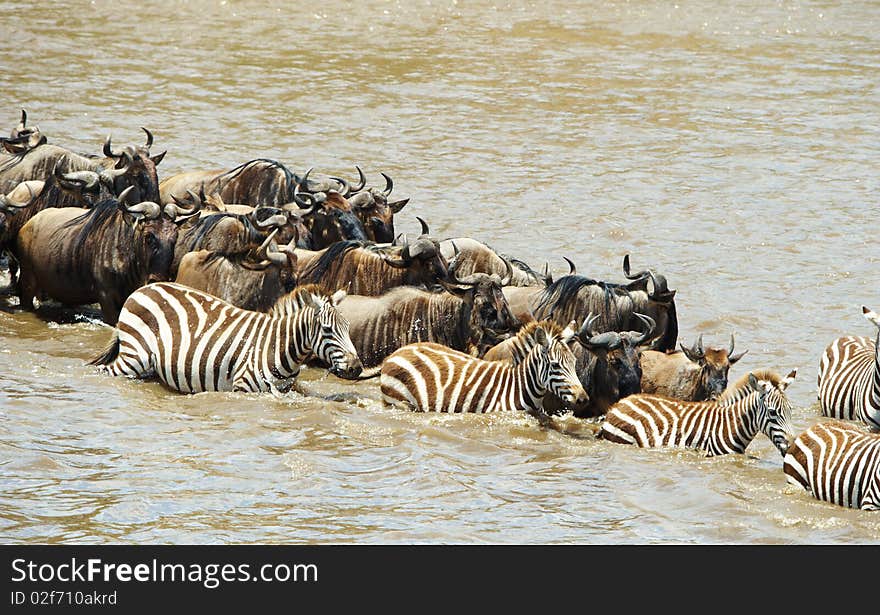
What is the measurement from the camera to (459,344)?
37.0 feet

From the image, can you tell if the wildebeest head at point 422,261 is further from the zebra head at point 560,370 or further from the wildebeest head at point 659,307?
the zebra head at point 560,370

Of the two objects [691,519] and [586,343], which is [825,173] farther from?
[691,519]

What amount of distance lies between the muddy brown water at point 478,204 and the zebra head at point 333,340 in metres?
0.32

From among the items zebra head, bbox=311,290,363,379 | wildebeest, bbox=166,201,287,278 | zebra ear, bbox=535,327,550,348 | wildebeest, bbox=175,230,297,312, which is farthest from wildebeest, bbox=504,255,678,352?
wildebeest, bbox=166,201,287,278

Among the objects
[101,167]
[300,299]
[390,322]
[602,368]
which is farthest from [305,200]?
[602,368]

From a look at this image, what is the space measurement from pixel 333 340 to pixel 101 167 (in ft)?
17.9

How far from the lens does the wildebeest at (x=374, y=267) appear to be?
1170 centimetres

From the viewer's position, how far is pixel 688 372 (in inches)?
414

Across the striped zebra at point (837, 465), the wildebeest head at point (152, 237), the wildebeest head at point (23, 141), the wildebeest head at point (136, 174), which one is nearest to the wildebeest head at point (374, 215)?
the wildebeest head at point (136, 174)

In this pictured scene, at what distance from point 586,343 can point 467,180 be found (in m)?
8.51

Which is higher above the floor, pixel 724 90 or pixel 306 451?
pixel 724 90

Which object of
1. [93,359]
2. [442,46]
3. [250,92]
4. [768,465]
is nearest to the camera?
[768,465]

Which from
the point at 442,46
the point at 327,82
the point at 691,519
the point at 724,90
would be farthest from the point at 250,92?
the point at 691,519

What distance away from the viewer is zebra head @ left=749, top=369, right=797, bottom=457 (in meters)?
9.22
